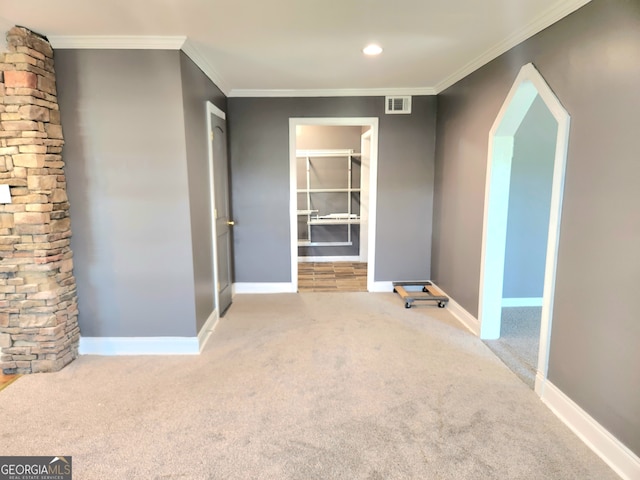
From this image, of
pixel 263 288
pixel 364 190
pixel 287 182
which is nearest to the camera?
pixel 287 182

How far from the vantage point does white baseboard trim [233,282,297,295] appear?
470cm

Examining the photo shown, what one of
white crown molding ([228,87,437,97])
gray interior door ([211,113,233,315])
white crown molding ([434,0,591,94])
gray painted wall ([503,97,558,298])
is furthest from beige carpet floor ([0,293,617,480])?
white crown molding ([228,87,437,97])

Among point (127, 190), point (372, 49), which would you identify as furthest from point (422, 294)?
point (127, 190)

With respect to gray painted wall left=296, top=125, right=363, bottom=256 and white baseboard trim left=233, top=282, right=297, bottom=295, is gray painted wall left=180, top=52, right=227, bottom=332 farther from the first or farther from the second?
gray painted wall left=296, top=125, right=363, bottom=256

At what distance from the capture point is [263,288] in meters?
4.71

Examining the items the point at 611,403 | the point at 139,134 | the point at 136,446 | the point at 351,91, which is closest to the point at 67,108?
the point at 139,134

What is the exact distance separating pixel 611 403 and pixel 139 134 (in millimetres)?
3340

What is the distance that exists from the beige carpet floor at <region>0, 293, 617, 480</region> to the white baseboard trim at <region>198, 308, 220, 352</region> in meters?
0.06

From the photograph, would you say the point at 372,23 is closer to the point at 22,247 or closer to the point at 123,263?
the point at 123,263

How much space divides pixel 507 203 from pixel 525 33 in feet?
4.04

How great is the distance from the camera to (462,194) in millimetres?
3703

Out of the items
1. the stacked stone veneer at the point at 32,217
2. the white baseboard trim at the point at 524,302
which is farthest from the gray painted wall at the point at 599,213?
the stacked stone veneer at the point at 32,217

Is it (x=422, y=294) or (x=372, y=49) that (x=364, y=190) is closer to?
(x=422, y=294)

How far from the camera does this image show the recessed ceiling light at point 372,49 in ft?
9.41
